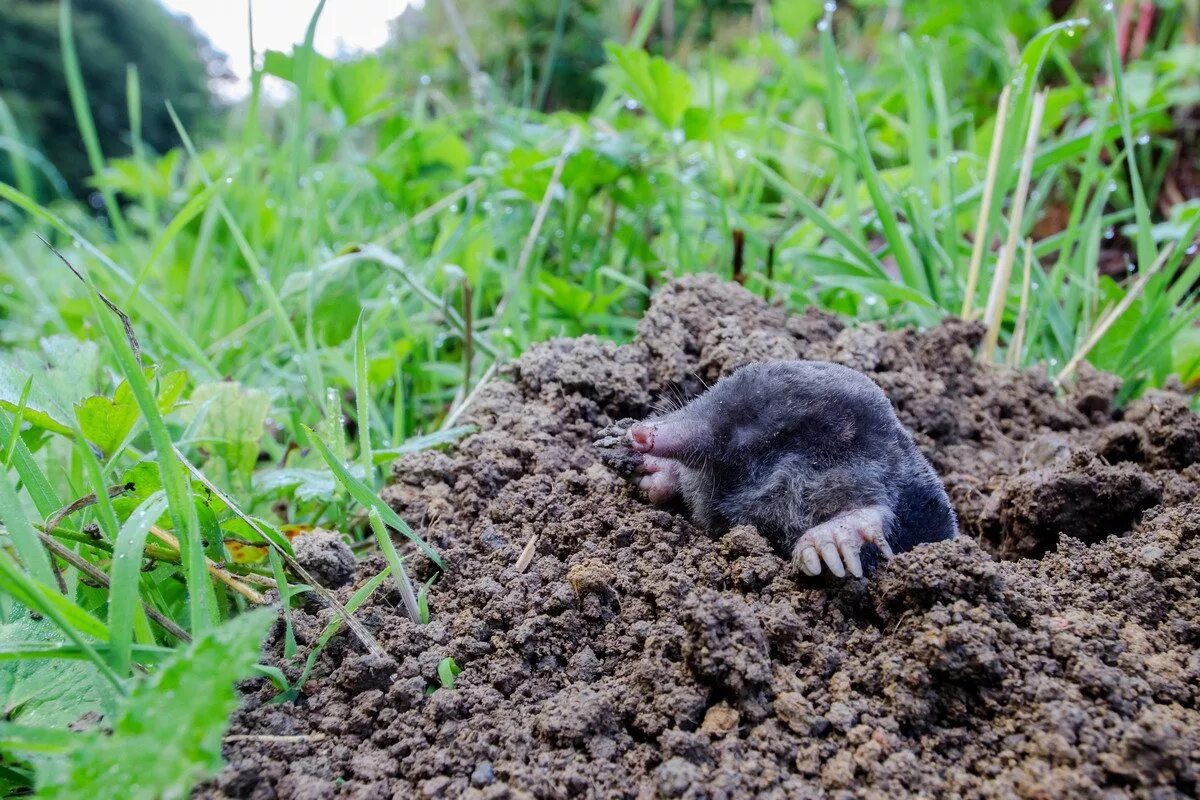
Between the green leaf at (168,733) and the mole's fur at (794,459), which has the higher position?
the green leaf at (168,733)

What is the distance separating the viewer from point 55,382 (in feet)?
5.34

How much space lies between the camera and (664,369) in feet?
6.27

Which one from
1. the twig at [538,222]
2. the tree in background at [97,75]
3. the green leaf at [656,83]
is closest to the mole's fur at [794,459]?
the twig at [538,222]

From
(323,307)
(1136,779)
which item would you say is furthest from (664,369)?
(323,307)

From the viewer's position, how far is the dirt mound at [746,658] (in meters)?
1.07

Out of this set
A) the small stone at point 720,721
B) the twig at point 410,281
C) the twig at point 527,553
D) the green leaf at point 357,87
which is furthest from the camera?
the green leaf at point 357,87

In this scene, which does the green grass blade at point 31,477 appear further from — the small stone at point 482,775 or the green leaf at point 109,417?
the small stone at point 482,775

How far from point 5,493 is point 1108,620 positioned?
1.58 meters

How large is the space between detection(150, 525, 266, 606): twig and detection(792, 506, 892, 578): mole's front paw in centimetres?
91

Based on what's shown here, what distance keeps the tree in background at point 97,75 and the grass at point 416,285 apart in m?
5.69

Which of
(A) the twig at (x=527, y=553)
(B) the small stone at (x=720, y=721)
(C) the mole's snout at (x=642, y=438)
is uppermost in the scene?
(C) the mole's snout at (x=642, y=438)

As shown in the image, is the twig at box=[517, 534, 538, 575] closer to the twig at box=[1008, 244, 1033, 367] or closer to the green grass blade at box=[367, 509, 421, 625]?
the green grass blade at box=[367, 509, 421, 625]

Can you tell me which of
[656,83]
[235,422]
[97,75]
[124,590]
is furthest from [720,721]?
[97,75]

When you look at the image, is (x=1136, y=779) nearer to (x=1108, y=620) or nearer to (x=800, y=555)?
(x=1108, y=620)
